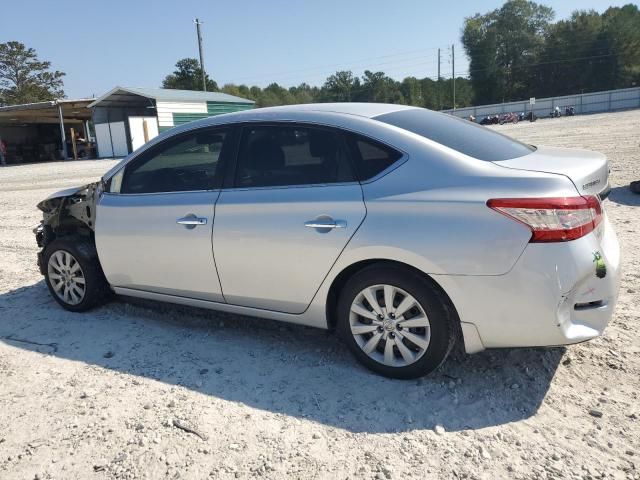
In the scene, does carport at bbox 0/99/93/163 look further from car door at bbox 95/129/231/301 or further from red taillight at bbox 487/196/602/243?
red taillight at bbox 487/196/602/243

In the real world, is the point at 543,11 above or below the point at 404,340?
above

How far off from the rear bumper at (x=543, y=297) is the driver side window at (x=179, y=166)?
192cm

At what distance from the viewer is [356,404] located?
307cm

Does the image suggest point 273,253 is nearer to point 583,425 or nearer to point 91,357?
point 91,357

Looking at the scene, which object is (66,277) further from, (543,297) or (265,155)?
(543,297)

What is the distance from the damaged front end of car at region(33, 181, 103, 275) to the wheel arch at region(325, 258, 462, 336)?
8.33 ft

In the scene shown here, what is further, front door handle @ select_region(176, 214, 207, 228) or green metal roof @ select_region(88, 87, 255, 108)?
green metal roof @ select_region(88, 87, 255, 108)

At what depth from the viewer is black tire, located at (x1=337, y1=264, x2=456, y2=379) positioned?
3025 millimetres

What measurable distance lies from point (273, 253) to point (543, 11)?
99.8 metres

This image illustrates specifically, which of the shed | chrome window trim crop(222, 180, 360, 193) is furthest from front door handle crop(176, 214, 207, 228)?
the shed

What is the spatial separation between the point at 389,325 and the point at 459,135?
133 centimetres

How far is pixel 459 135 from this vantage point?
3412 millimetres

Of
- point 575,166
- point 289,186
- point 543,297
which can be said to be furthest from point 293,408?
point 575,166

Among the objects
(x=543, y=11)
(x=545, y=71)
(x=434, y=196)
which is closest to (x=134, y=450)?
(x=434, y=196)
